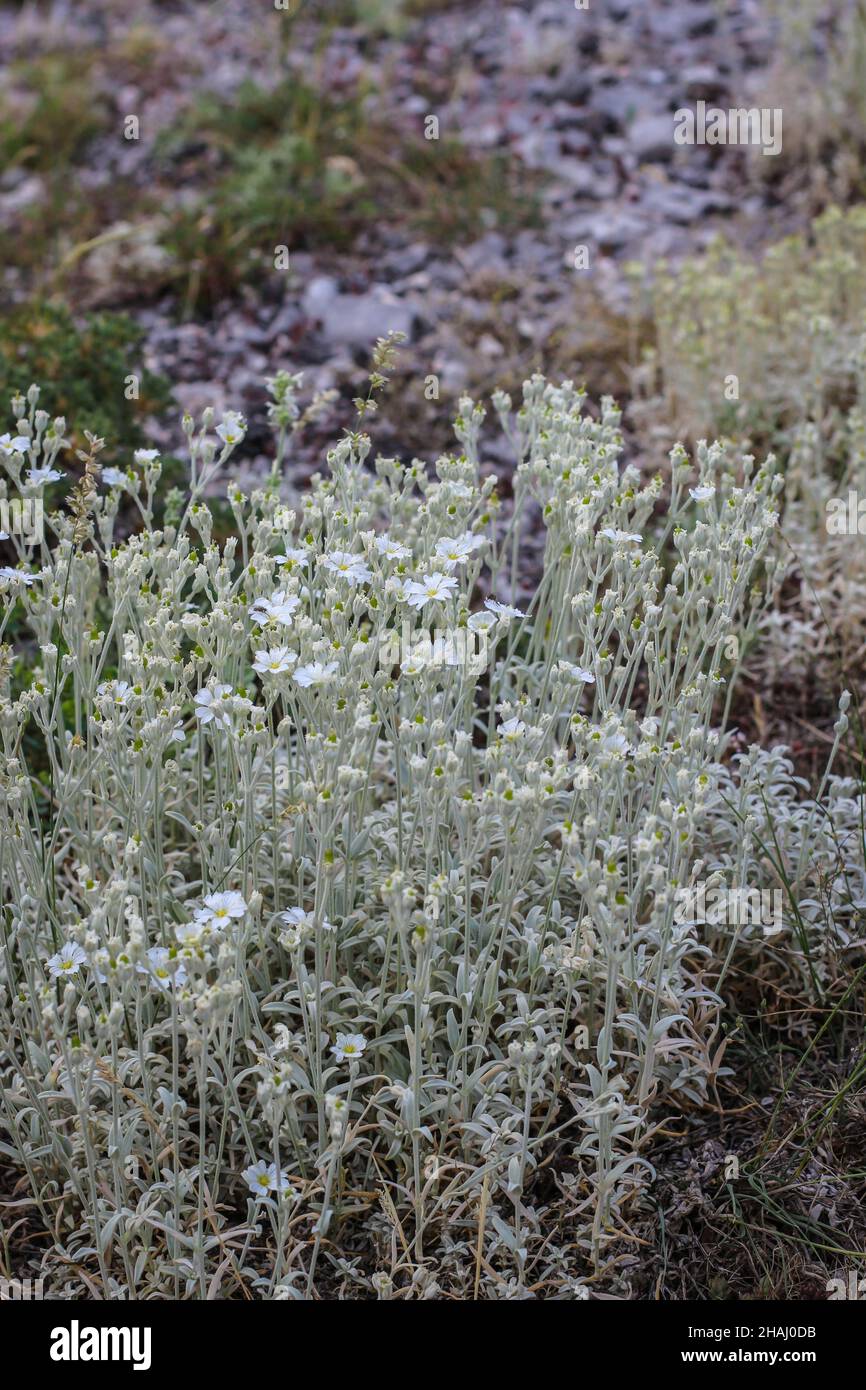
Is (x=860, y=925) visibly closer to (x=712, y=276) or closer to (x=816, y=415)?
(x=816, y=415)

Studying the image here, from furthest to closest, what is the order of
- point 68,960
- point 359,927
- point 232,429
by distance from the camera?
1. point 232,429
2. point 359,927
3. point 68,960

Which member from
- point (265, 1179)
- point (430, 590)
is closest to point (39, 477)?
point (430, 590)

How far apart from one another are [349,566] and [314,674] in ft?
1.34

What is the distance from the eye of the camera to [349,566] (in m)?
2.94

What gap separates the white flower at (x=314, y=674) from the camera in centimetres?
259

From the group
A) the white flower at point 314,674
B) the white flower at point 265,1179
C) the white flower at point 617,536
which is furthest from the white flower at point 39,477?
the white flower at point 265,1179

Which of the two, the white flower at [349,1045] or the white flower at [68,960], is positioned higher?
the white flower at [68,960]

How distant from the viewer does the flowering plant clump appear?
8.50ft

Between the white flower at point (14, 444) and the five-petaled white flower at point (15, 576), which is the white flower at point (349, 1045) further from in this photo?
the white flower at point (14, 444)

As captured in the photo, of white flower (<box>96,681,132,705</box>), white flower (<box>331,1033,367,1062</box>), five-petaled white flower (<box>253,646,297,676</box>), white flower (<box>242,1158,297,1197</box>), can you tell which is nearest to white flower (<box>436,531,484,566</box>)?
five-petaled white flower (<box>253,646,297,676</box>)

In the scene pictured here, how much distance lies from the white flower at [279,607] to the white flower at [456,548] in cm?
38

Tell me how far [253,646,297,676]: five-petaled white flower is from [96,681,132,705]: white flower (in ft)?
1.00

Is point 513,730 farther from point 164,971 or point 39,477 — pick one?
point 39,477

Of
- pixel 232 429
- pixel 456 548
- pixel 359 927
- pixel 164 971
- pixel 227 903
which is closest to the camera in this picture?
pixel 164 971
